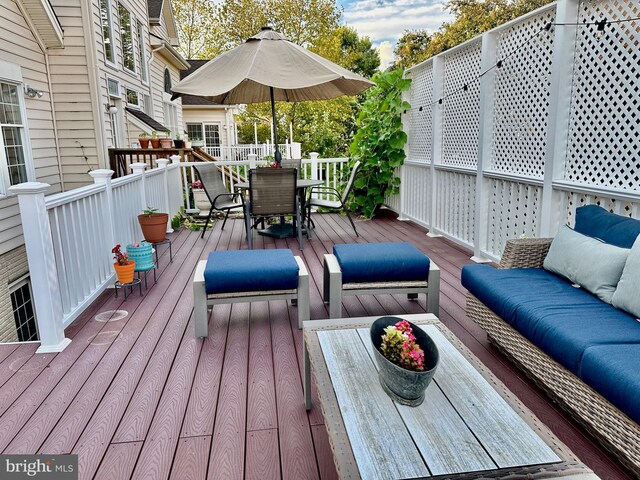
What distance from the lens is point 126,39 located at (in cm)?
928

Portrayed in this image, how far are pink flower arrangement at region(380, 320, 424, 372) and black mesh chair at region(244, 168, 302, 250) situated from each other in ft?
12.0

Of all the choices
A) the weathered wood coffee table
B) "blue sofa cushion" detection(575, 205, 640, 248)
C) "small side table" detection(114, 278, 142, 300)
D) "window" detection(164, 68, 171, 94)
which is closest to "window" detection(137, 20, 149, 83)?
"window" detection(164, 68, 171, 94)

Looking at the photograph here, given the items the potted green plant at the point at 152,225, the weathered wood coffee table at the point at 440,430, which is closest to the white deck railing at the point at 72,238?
the potted green plant at the point at 152,225

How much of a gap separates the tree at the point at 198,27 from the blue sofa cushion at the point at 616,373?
69.2 feet

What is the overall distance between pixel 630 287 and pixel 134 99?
32.6ft

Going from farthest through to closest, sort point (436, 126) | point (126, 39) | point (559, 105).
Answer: point (126, 39), point (436, 126), point (559, 105)

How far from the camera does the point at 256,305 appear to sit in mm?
3467

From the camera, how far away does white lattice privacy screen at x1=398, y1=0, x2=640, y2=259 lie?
2.93 m

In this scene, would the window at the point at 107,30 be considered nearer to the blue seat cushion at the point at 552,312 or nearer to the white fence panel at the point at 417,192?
the white fence panel at the point at 417,192

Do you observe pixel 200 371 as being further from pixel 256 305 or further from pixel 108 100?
pixel 108 100

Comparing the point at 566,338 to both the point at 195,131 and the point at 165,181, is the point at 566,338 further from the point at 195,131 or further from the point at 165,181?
the point at 195,131

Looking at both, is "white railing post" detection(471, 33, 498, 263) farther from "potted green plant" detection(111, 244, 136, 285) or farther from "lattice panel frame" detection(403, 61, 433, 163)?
"potted green plant" detection(111, 244, 136, 285)

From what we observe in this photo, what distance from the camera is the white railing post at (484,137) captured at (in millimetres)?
4309

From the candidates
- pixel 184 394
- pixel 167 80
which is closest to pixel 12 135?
pixel 184 394
